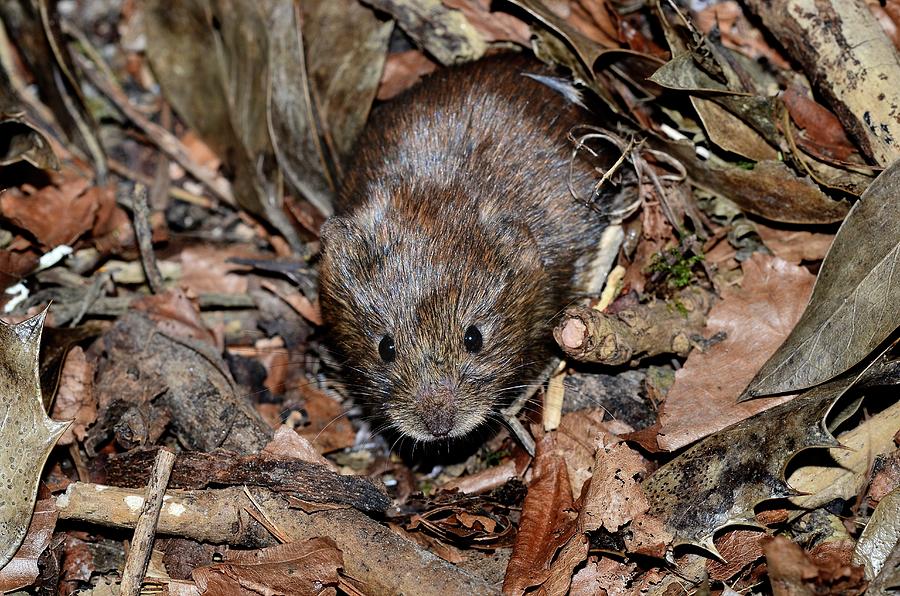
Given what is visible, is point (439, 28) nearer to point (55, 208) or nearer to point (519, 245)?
point (519, 245)

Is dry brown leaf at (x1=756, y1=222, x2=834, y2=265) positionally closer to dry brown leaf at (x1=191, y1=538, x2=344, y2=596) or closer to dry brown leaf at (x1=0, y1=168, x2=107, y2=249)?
dry brown leaf at (x1=191, y1=538, x2=344, y2=596)

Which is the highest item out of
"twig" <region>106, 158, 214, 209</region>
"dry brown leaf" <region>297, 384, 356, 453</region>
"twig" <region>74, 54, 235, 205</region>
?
"dry brown leaf" <region>297, 384, 356, 453</region>

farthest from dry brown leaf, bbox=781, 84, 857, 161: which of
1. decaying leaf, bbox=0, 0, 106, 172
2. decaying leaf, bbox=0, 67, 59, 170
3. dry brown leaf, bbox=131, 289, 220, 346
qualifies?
decaying leaf, bbox=0, 0, 106, 172

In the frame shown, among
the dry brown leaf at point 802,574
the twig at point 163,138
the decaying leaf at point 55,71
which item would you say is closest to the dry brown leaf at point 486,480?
the dry brown leaf at point 802,574

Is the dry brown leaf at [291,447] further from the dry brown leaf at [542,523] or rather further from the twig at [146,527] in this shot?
the dry brown leaf at [542,523]

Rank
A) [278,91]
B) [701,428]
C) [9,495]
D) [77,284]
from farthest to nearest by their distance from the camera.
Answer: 1. [278,91]
2. [77,284]
3. [701,428]
4. [9,495]

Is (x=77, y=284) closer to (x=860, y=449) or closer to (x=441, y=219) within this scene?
(x=441, y=219)

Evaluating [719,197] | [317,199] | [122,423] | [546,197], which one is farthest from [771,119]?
[122,423]
